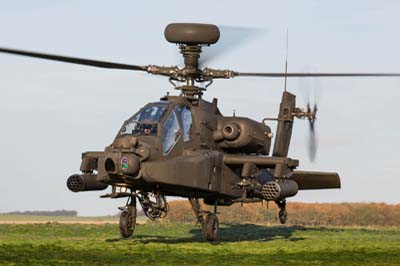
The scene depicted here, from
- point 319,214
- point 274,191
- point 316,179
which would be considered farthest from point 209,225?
point 319,214

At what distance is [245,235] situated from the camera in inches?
1209

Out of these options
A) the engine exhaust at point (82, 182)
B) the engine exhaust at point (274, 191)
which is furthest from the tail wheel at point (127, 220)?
the engine exhaust at point (274, 191)

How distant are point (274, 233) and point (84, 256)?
41.9ft

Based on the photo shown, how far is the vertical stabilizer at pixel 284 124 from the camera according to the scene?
103 feet

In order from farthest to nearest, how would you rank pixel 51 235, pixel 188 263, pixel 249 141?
pixel 51 235 → pixel 249 141 → pixel 188 263

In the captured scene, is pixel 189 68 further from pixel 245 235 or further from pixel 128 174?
pixel 245 235

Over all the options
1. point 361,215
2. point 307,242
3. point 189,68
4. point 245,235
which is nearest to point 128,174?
point 189,68

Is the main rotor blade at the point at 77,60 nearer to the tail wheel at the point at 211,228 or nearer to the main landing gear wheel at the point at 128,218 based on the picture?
the main landing gear wheel at the point at 128,218

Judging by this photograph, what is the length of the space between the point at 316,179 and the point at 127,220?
8.01m

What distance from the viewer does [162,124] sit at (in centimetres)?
A: 2381

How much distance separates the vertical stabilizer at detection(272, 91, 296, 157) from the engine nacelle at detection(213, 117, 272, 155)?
393cm

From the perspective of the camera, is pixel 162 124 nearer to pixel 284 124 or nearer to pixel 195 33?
Answer: pixel 195 33

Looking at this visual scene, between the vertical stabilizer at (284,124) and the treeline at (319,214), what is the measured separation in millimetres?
15816

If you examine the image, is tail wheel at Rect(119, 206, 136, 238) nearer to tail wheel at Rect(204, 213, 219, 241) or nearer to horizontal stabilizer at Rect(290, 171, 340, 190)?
tail wheel at Rect(204, 213, 219, 241)
